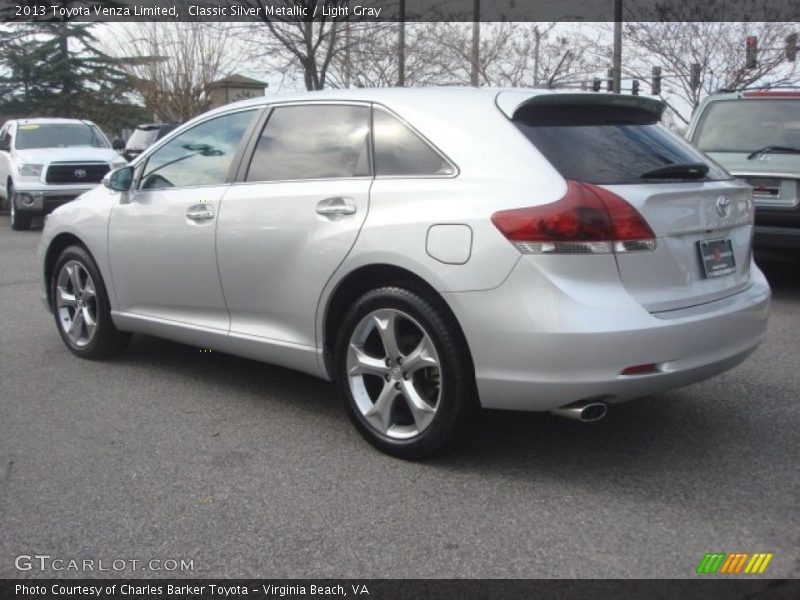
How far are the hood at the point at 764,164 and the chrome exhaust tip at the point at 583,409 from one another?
4.68 m

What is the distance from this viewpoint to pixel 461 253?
352cm

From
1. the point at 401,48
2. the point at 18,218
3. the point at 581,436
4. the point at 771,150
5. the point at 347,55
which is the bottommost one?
the point at 18,218

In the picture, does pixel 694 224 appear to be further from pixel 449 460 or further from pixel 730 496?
pixel 449 460

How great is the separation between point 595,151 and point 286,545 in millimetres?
2083

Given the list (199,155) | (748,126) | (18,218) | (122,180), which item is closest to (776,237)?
(748,126)

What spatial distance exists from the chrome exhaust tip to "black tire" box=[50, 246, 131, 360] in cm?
326

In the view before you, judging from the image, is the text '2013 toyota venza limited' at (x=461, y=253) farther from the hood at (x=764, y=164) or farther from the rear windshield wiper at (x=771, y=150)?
the rear windshield wiper at (x=771, y=150)

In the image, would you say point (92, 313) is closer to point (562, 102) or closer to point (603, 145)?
point (562, 102)

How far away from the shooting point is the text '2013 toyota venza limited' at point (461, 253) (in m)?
3.39

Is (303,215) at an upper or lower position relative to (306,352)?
upper

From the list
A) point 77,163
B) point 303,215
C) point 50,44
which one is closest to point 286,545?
point 303,215

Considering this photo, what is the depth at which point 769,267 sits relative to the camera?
930 centimetres

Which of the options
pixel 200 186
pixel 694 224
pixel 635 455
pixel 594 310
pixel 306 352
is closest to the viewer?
pixel 594 310

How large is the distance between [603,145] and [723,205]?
62 cm
